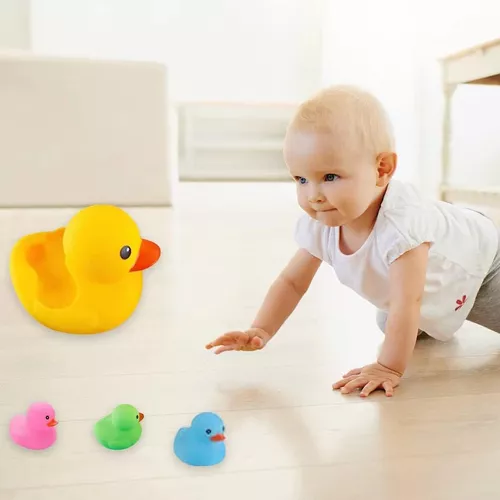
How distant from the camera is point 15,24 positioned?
387cm

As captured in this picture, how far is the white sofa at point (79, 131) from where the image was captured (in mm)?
2146

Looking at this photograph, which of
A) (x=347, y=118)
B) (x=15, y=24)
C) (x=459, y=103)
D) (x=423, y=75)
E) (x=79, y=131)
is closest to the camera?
(x=347, y=118)

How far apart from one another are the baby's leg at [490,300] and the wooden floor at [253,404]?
40 millimetres

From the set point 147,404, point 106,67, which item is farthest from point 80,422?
point 106,67

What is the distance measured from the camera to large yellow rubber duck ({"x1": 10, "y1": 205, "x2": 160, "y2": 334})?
77 centimetres

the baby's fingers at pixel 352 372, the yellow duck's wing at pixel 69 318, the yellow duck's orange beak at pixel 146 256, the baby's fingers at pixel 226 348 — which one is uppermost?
the yellow duck's orange beak at pixel 146 256

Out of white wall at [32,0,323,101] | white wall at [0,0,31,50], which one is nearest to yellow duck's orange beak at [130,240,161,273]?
white wall at [32,0,323,101]

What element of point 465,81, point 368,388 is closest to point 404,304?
point 368,388

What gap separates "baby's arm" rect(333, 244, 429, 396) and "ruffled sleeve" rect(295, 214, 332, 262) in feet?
0.42

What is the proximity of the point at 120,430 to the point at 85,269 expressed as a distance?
23cm

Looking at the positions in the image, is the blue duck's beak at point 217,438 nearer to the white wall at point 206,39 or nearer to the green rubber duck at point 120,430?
the green rubber duck at point 120,430

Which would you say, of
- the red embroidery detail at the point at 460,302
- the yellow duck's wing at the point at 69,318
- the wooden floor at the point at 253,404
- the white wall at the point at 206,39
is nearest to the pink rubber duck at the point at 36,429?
the wooden floor at the point at 253,404

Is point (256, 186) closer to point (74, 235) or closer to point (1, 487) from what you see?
point (74, 235)

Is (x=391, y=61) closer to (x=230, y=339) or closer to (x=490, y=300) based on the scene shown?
(x=490, y=300)
